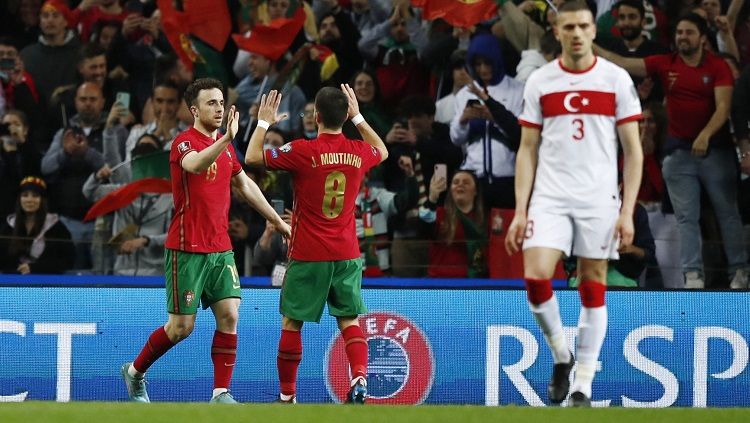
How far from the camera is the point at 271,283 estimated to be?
38.8 feet

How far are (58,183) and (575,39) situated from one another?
721 centimetres

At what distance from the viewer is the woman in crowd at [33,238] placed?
41.8 ft

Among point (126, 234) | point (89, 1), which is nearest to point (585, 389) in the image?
point (126, 234)

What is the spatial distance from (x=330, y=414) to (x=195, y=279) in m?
2.14

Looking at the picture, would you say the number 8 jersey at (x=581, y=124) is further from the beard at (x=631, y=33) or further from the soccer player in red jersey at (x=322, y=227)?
the beard at (x=631, y=33)

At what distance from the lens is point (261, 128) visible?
29.9 feet

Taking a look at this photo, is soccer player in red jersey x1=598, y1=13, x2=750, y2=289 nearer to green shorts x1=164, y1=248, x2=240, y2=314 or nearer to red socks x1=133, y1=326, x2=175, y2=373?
green shorts x1=164, y1=248, x2=240, y2=314

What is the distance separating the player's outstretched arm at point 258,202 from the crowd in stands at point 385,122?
1.62 m

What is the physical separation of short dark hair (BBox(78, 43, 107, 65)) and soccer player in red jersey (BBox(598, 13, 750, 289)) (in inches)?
197

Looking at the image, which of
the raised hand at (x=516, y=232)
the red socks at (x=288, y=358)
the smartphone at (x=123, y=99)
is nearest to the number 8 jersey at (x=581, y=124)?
the raised hand at (x=516, y=232)

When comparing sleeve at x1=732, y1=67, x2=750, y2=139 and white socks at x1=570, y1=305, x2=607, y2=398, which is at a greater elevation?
sleeve at x1=732, y1=67, x2=750, y2=139

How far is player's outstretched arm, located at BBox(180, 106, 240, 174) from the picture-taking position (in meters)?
8.58

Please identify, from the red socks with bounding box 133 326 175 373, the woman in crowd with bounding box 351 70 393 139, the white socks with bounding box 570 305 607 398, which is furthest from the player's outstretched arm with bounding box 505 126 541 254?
the woman in crowd with bounding box 351 70 393 139

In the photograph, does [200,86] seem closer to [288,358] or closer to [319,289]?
[319,289]
